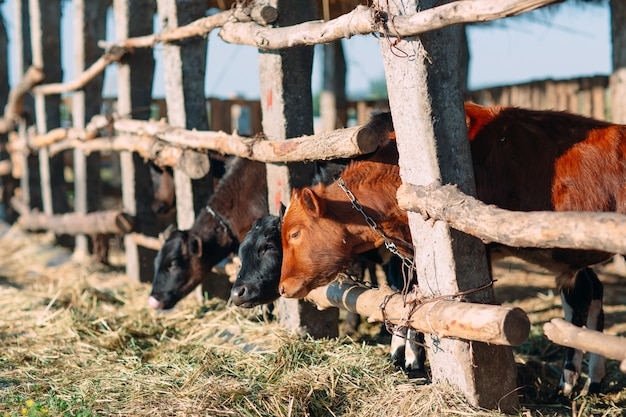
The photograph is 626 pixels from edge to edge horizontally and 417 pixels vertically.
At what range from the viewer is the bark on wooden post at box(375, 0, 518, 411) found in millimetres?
3217

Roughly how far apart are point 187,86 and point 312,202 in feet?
8.13

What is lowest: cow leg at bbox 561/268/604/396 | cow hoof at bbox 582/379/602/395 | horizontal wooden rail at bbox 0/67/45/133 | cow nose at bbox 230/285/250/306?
cow hoof at bbox 582/379/602/395

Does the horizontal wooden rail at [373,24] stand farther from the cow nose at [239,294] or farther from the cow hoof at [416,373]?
the cow hoof at [416,373]

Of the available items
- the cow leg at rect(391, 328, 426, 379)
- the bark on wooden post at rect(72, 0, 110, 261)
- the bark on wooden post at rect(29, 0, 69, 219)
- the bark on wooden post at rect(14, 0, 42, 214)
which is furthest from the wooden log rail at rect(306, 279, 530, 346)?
the bark on wooden post at rect(14, 0, 42, 214)

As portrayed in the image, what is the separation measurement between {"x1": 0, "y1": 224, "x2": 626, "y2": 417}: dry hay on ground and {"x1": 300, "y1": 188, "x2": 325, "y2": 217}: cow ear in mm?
863

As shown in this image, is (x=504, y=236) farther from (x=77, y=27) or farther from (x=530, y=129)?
(x=77, y=27)

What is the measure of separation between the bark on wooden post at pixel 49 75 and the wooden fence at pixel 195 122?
18mm

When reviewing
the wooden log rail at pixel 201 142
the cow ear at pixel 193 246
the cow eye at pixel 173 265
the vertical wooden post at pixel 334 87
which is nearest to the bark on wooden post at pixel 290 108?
the wooden log rail at pixel 201 142

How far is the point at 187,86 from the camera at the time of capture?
19.9ft

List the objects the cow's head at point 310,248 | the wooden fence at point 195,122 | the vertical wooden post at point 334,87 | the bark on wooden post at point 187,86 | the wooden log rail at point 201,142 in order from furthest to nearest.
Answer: the vertical wooden post at point 334,87, the bark on wooden post at point 187,86, the cow's head at point 310,248, the wooden log rail at point 201,142, the wooden fence at point 195,122

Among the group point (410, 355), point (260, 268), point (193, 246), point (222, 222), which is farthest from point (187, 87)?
point (410, 355)

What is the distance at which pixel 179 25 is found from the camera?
5965 mm

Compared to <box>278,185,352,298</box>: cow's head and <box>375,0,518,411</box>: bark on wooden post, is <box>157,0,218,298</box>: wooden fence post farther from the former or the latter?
<box>375,0,518,411</box>: bark on wooden post

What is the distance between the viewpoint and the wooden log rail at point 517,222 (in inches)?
95.0
